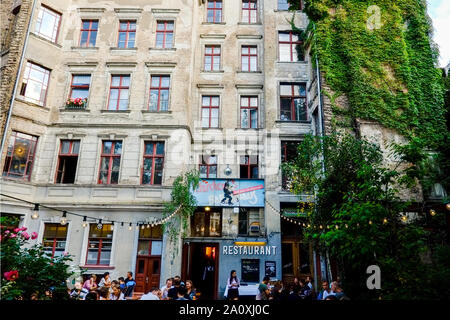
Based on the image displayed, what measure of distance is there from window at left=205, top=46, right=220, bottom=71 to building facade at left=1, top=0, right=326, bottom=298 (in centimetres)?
9

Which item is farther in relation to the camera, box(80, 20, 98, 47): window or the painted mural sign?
box(80, 20, 98, 47): window

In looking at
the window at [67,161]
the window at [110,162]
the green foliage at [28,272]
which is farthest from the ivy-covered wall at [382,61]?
the window at [67,161]

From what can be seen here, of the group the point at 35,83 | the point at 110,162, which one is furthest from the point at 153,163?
the point at 35,83

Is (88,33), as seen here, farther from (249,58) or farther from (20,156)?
(249,58)

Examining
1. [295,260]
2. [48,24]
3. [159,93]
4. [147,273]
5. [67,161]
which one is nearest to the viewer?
[147,273]

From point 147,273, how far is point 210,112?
9.77 m

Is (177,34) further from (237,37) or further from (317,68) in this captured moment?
(317,68)

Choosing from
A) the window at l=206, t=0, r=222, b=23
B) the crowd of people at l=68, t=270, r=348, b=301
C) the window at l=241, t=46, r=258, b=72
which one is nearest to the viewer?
the crowd of people at l=68, t=270, r=348, b=301

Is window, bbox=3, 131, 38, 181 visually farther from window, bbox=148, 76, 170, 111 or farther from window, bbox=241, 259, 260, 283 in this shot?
window, bbox=241, 259, 260, 283

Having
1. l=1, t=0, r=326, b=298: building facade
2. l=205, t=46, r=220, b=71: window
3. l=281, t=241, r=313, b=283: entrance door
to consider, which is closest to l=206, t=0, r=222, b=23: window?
l=1, t=0, r=326, b=298: building facade

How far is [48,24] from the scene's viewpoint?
16.0m

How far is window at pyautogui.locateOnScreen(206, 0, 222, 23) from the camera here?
19.2m

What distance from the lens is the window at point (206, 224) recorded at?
15.3 m

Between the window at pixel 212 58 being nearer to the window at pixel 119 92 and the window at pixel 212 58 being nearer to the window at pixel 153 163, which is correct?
the window at pixel 119 92
